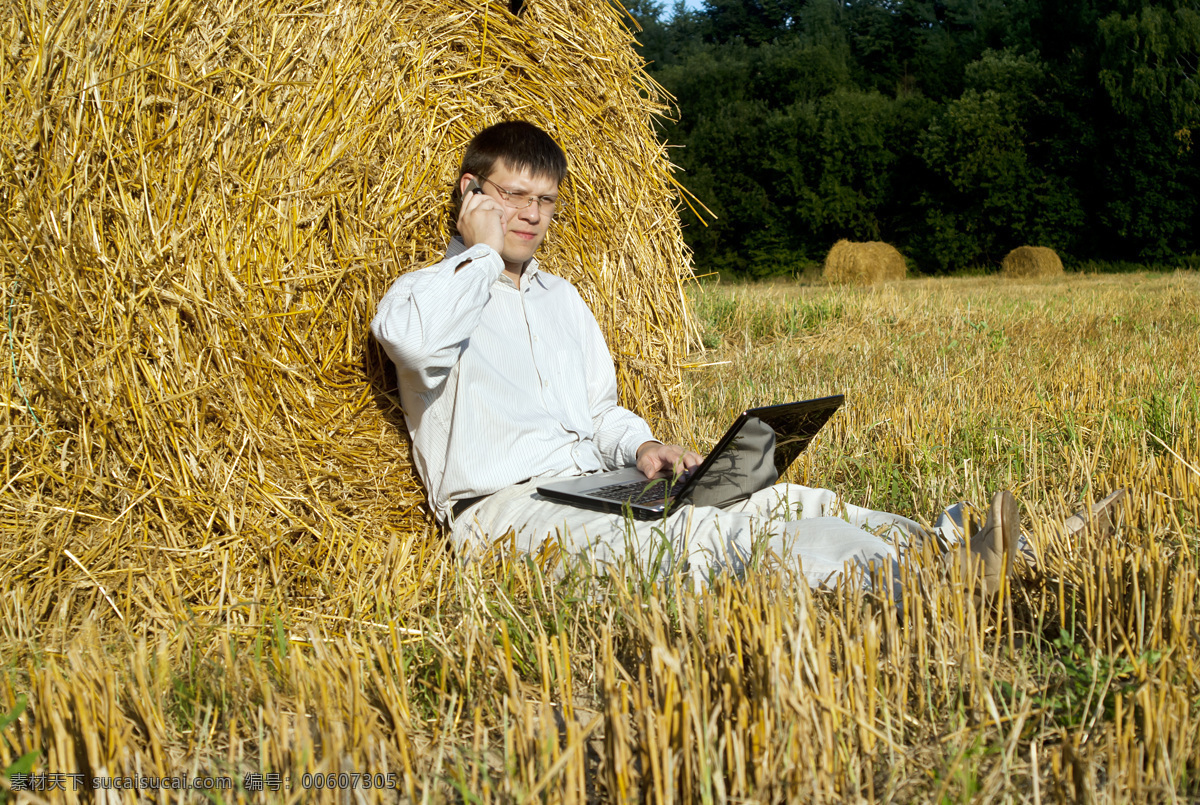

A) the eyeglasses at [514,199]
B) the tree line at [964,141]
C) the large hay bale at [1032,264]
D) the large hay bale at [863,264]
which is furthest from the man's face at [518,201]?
the tree line at [964,141]

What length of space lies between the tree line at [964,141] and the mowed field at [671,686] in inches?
872

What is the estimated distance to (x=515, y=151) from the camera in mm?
2820

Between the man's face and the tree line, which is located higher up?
the tree line

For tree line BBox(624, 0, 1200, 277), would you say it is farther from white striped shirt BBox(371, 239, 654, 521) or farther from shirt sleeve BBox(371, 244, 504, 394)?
shirt sleeve BBox(371, 244, 504, 394)

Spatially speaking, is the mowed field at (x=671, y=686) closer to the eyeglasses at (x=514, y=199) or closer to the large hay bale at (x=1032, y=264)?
the eyeglasses at (x=514, y=199)

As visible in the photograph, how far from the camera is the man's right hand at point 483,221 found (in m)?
2.71

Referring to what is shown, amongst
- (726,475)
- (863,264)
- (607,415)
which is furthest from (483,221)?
(863,264)

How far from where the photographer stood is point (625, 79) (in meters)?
3.56

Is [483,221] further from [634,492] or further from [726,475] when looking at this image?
[726,475]

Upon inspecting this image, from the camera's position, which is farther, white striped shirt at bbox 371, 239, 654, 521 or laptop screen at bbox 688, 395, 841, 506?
white striped shirt at bbox 371, 239, 654, 521

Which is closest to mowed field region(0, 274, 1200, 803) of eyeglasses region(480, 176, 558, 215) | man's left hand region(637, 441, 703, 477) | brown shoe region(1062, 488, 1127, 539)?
brown shoe region(1062, 488, 1127, 539)

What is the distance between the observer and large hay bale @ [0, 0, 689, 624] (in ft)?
7.39

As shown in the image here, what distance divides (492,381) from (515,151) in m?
0.73

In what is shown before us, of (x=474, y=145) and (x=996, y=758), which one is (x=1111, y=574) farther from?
Answer: (x=474, y=145)
